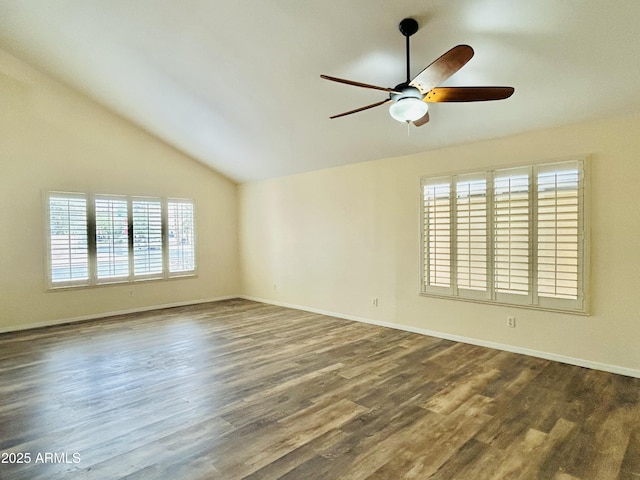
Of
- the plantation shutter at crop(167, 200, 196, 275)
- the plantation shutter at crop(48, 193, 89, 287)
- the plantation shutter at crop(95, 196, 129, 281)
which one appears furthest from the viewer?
the plantation shutter at crop(167, 200, 196, 275)

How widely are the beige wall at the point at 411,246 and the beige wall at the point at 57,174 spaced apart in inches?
76.2

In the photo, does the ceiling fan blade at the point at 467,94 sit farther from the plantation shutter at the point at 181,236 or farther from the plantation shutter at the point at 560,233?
the plantation shutter at the point at 181,236

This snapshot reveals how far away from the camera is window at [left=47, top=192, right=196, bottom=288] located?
567 cm

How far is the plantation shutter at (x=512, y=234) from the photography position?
4.02 m

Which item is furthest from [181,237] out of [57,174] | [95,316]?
[57,174]

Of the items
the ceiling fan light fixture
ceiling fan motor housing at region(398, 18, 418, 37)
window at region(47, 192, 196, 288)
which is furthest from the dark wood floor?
ceiling fan motor housing at region(398, 18, 418, 37)

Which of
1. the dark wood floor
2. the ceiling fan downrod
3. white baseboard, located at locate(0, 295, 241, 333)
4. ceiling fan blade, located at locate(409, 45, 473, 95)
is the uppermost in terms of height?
the ceiling fan downrod

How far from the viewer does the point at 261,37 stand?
3.48 meters

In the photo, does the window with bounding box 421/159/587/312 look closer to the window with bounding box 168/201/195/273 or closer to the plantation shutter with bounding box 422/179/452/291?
the plantation shutter with bounding box 422/179/452/291

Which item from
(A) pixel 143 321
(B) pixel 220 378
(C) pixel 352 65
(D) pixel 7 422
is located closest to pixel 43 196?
(A) pixel 143 321

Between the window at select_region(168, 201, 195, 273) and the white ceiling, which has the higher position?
the white ceiling

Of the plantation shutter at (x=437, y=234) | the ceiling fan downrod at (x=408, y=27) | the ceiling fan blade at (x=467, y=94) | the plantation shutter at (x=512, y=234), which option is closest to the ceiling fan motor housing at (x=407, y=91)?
the ceiling fan blade at (x=467, y=94)

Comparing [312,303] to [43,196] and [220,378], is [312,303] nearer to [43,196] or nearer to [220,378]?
[220,378]

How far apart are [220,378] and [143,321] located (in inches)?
122
